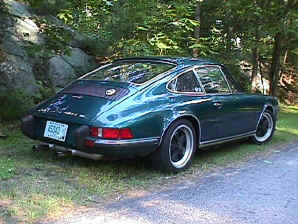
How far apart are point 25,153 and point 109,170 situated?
4.25 feet

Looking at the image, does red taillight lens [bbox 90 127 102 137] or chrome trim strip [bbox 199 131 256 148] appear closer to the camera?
red taillight lens [bbox 90 127 102 137]

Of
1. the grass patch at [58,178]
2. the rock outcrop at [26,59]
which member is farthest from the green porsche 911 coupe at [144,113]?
the rock outcrop at [26,59]

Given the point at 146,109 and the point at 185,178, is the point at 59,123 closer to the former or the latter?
the point at 146,109

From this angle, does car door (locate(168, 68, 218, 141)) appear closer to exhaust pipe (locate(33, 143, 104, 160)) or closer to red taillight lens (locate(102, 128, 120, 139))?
red taillight lens (locate(102, 128, 120, 139))

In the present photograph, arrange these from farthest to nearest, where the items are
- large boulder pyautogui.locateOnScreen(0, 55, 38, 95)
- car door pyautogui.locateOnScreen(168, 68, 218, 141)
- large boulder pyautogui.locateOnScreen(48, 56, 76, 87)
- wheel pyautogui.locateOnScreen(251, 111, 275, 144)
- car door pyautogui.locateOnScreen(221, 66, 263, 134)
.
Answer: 1. large boulder pyautogui.locateOnScreen(48, 56, 76, 87)
2. large boulder pyautogui.locateOnScreen(0, 55, 38, 95)
3. wheel pyautogui.locateOnScreen(251, 111, 275, 144)
4. car door pyautogui.locateOnScreen(221, 66, 263, 134)
5. car door pyautogui.locateOnScreen(168, 68, 218, 141)

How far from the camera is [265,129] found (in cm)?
765

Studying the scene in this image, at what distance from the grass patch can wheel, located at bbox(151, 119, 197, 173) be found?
14 centimetres

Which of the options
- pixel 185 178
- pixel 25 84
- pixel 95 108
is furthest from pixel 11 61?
pixel 185 178

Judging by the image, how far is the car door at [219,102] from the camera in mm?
5980

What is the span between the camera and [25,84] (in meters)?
8.28

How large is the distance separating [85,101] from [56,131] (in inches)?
19.6

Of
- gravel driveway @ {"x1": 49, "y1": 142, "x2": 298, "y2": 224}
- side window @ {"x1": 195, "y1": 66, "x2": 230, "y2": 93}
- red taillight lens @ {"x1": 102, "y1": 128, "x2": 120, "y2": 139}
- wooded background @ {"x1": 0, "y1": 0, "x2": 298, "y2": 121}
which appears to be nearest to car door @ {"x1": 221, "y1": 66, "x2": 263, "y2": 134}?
side window @ {"x1": 195, "y1": 66, "x2": 230, "y2": 93}

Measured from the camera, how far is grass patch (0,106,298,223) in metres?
3.91

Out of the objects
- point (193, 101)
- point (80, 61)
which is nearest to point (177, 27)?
point (80, 61)
